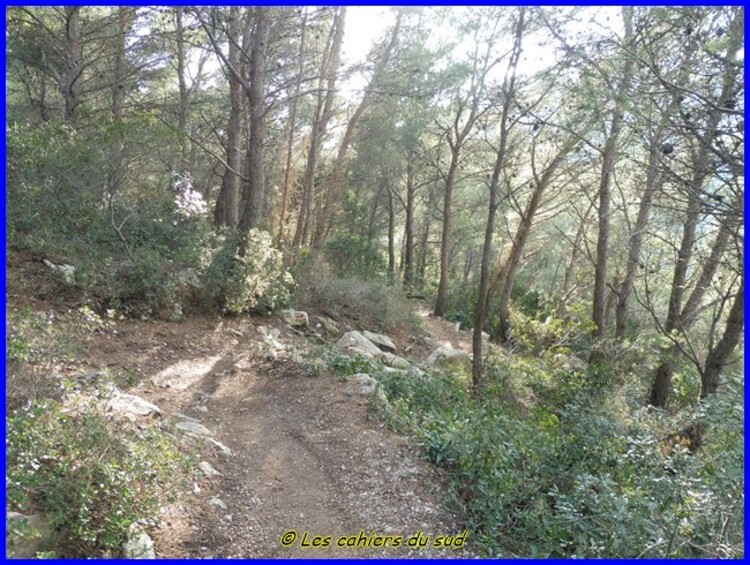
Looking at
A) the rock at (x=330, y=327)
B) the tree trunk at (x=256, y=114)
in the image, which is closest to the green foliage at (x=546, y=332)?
the rock at (x=330, y=327)

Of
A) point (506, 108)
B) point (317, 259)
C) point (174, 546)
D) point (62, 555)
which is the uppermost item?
point (506, 108)

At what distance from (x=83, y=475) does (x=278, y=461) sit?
177cm

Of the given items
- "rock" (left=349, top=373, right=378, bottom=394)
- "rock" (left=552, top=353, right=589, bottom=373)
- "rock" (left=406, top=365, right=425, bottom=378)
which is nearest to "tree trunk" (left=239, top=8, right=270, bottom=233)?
"rock" (left=406, top=365, right=425, bottom=378)

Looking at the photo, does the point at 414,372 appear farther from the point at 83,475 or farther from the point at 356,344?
the point at 83,475

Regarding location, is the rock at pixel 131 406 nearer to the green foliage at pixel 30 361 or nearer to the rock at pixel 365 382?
the green foliage at pixel 30 361

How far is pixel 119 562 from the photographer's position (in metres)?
2.27

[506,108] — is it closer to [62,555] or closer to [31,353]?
[31,353]

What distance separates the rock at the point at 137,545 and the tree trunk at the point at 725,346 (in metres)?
5.91

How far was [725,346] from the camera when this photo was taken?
5762 millimetres

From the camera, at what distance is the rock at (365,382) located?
5195 mm

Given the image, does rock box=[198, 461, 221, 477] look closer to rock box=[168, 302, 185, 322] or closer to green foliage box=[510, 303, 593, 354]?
rock box=[168, 302, 185, 322]

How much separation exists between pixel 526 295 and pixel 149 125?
11.9 meters

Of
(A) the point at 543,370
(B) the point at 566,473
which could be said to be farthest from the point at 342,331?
(B) the point at 566,473

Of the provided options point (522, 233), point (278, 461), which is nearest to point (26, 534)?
point (278, 461)
